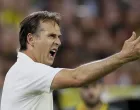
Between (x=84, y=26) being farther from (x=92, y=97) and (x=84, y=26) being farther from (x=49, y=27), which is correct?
(x=49, y=27)

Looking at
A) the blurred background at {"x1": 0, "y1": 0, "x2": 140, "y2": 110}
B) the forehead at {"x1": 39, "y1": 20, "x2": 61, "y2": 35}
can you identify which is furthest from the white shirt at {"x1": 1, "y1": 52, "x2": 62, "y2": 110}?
the blurred background at {"x1": 0, "y1": 0, "x2": 140, "y2": 110}

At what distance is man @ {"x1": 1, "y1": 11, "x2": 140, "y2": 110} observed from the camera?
4410 millimetres

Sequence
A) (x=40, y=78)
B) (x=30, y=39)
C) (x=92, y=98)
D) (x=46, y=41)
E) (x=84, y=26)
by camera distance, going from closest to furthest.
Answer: (x=40, y=78) < (x=46, y=41) < (x=30, y=39) < (x=92, y=98) < (x=84, y=26)

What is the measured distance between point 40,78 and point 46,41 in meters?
0.47

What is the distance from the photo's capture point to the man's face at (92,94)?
8055 millimetres

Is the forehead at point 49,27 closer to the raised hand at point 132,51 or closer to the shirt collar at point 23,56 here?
the shirt collar at point 23,56

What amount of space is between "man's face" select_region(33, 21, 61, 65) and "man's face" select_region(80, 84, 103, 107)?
10.2ft

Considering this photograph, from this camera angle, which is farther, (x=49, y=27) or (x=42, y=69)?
(x=49, y=27)

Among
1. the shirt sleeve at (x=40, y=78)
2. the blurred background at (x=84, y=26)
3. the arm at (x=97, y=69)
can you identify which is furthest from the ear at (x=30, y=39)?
the blurred background at (x=84, y=26)

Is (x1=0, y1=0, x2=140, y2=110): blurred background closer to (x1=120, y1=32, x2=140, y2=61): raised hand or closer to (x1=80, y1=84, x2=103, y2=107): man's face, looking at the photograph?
(x1=80, y1=84, x2=103, y2=107): man's face

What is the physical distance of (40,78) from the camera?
181 inches

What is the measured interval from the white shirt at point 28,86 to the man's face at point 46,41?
0.12 meters

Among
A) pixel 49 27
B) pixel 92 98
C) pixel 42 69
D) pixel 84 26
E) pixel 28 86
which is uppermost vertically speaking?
pixel 49 27

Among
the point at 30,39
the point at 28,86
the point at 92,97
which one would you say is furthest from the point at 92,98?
the point at 28,86
